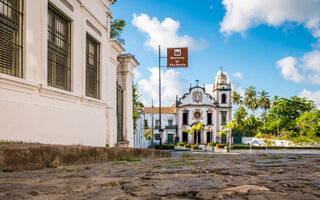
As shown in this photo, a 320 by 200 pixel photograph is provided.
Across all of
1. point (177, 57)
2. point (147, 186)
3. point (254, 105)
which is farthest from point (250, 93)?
point (147, 186)

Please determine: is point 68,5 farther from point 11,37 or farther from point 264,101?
point 264,101

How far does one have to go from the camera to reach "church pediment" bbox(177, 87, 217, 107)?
48781 millimetres

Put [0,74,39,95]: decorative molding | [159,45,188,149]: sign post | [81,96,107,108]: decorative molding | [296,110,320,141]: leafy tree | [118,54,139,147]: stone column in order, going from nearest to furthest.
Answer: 1. [0,74,39,95]: decorative molding
2. [81,96,107,108]: decorative molding
3. [118,54,139,147]: stone column
4. [159,45,188,149]: sign post
5. [296,110,320,141]: leafy tree

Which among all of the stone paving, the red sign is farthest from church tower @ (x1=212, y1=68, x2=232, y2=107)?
the stone paving

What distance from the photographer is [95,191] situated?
2.49m

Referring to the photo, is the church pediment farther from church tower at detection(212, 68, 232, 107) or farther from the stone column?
the stone column

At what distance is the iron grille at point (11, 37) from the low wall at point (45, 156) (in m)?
2.05

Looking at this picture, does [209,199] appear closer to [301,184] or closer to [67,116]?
[301,184]

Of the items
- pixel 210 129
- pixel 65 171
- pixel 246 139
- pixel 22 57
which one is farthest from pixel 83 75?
pixel 246 139

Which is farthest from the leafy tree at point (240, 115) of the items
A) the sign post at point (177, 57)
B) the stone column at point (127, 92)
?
the stone column at point (127, 92)

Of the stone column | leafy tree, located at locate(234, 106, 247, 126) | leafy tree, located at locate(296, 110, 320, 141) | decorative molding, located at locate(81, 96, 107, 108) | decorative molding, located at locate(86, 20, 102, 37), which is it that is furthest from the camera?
leafy tree, located at locate(234, 106, 247, 126)

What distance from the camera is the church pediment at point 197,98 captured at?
4878 cm

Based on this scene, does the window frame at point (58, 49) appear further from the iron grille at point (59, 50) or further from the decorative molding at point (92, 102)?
the decorative molding at point (92, 102)

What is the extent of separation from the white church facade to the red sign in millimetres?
29467
